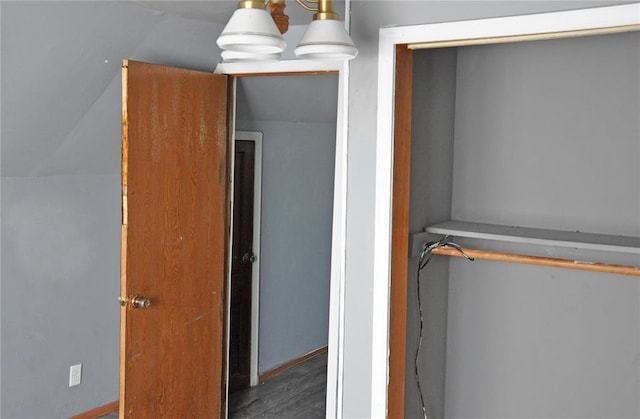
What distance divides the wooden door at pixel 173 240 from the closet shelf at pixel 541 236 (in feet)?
3.96

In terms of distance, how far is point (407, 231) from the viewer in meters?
2.58

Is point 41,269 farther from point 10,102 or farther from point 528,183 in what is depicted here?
point 528,183

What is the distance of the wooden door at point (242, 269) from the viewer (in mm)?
4461

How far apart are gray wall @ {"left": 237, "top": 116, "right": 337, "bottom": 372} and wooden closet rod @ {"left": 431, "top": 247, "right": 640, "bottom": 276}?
2048 millimetres

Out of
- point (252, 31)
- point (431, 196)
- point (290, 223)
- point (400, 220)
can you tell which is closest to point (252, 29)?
point (252, 31)

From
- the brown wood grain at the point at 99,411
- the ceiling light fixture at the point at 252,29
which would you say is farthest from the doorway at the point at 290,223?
the ceiling light fixture at the point at 252,29

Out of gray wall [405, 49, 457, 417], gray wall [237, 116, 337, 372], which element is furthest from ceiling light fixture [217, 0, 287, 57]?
gray wall [237, 116, 337, 372]

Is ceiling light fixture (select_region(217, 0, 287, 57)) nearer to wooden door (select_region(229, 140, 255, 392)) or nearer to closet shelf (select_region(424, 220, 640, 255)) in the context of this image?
closet shelf (select_region(424, 220, 640, 255))

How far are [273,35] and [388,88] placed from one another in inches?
22.9

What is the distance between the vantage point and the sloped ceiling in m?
2.89

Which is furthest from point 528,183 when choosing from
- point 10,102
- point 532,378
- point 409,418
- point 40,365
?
point 40,365

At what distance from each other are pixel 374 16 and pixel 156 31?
1223mm

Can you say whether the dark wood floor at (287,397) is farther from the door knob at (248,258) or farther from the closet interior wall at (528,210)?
the closet interior wall at (528,210)

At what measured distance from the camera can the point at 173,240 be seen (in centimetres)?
331
